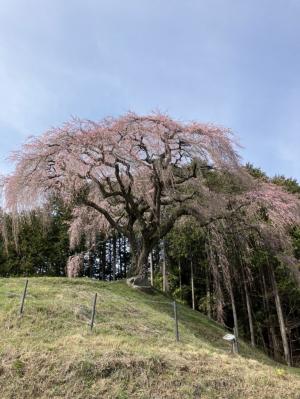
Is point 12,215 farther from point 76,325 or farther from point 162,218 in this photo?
point 162,218

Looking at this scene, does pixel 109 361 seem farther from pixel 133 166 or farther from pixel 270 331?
pixel 270 331

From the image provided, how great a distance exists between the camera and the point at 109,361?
8.41 m

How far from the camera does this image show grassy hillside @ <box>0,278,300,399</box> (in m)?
7.85

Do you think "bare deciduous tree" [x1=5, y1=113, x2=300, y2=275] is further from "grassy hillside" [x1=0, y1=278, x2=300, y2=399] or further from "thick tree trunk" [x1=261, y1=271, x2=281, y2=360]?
"thick tree trunk" [x1=261, y1=271, x2=281, y2=360]

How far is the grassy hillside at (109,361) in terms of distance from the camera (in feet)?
25.7

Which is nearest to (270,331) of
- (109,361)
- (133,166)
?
(133,166)

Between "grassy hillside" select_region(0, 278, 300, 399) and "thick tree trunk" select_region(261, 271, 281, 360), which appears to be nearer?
"grassy hillside" select_region(0, 278, 300, 399)

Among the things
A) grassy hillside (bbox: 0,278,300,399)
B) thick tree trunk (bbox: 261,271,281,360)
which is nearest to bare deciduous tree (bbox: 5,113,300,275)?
grassy hillside (bbox: 0,278,300,399)

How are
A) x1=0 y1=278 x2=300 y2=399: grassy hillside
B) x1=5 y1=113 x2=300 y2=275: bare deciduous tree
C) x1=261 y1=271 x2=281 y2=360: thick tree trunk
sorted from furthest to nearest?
x1=261 y1=271 x2=281 y2=360: thick tree trunk < x1=5 y1=113 x2=300 y2=275: bare deciduous tree < x1=0 y1=278 x2=300 y2=399: grassy hillside

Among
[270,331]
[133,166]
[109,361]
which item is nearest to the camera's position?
[109,361]

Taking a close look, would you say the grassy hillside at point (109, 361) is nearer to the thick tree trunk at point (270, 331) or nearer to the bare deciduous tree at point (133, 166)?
the bare deciduous tree at point (133, 166)

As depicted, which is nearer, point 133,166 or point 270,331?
point 133,166

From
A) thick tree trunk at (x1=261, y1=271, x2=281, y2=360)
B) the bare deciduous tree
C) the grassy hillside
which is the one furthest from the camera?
thick tree trunk at (x1=261, y1=271, x2=281, y2=360)

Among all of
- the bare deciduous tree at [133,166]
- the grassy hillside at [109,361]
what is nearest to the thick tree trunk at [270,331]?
the bare deciduous tree at [133,166]
